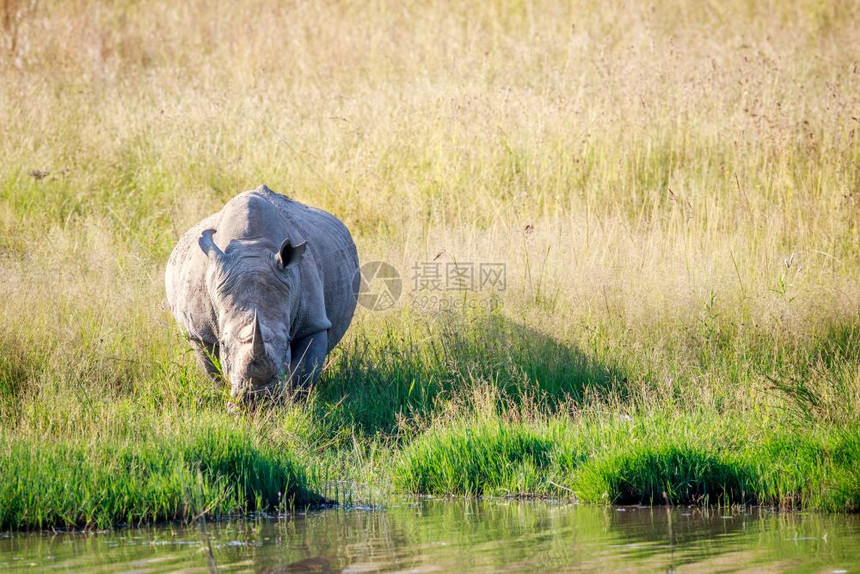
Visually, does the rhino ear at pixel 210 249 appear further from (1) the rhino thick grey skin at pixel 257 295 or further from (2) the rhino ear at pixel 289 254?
(2) the rhino ear at pixel 289 254

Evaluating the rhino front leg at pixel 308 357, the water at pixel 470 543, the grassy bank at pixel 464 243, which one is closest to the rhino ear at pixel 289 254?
the rhino front leg at pixel 308 357

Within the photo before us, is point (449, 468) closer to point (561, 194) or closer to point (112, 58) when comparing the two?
point (561, 194)

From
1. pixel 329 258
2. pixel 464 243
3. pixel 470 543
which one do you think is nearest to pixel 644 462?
pixel 470 543

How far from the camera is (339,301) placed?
29.7 feet

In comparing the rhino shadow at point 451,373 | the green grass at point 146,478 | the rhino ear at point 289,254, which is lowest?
the green grass at point 146,478

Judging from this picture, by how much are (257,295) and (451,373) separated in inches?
79.4

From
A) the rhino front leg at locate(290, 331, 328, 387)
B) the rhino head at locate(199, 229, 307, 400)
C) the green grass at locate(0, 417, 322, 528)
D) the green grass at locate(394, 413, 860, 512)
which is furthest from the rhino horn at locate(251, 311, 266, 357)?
the green grass at locate(394, 413, 860, 512)

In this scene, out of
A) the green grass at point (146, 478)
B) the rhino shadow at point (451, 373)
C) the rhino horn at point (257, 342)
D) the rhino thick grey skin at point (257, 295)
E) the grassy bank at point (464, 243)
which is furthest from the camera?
the rhino shadow at point (451, 373)

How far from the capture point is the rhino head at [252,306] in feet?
24.0

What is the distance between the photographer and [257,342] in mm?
7148

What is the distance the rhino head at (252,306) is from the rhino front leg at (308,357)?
390 millimetres

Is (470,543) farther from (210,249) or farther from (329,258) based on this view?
(329,258)

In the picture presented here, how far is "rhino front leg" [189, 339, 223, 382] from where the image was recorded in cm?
803

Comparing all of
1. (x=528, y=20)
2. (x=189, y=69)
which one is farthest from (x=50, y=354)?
(x=528, y=20)
